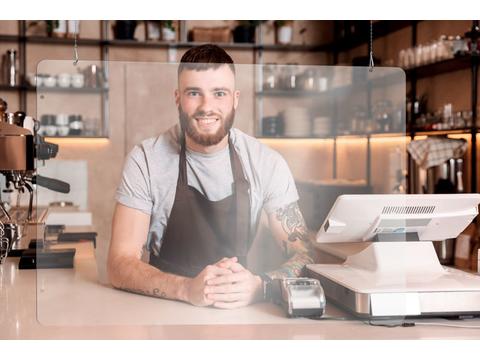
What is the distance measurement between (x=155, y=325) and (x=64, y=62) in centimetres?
70

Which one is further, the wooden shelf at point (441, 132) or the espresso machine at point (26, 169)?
the wooden shelf at point (441, 132)

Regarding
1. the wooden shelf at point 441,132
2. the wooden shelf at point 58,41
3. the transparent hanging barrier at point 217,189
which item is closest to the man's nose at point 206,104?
the transparent hanging barrier at point 217,189

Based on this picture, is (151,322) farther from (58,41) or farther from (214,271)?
(58,41)

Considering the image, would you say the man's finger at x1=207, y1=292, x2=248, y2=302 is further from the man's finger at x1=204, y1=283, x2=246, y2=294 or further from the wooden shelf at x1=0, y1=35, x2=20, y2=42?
the wooden shelf at x1=0, y1=35, x2=20, y2=42

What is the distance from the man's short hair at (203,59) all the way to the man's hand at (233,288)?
49 cm

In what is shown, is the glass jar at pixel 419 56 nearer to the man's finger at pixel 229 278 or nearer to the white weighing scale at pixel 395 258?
the white weighing scale at pixel 395 258

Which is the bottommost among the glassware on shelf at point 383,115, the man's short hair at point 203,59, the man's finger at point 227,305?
the man's finger at point 227,305

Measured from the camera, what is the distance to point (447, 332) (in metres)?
1.63

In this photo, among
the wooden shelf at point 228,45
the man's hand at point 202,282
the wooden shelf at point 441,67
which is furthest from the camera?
the wooden shelf at point 228,45

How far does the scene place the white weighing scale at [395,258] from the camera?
1.69m

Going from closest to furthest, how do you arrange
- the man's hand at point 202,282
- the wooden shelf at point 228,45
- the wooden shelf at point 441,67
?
the man's hand at point 202,282, the wooden shelf at point 441,67, the wooden shelf at point 228,45

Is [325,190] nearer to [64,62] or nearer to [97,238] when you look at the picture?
[97,238]

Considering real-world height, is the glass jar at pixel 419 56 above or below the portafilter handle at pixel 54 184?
above
